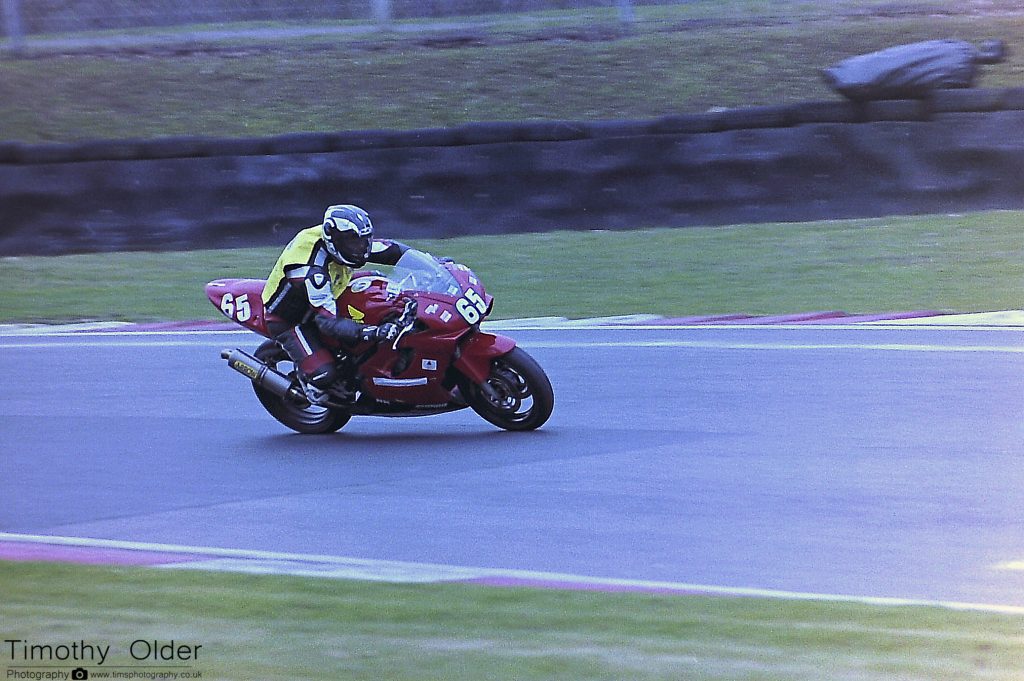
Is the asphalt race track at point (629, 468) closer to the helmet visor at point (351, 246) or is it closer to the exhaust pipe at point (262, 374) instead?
the exhaust pipe at point (262, 374)

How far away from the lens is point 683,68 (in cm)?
2228

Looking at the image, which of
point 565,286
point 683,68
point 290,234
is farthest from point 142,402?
point 683,68

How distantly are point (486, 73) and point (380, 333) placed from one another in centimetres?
1410

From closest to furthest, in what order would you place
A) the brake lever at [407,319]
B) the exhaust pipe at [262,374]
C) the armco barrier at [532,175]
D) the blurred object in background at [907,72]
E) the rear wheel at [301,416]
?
1. the brake lever at [407,319]
2. the exhaust pipe at [262,374]
3. the rear wheel at [301,416]
4. the armco barrier at [532,175]
5. the blurred object in background at [907,72]

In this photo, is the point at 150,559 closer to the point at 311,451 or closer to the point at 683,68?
the point at 311,451

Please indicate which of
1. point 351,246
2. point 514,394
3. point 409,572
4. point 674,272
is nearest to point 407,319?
point 351,246

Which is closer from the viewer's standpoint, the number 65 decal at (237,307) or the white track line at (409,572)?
the white track line at (409,572)

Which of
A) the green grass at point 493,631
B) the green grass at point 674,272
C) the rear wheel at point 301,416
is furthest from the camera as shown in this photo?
the green grass at point 674,272

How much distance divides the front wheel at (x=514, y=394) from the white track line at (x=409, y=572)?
8.78 feet

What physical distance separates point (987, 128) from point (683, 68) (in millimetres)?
6403

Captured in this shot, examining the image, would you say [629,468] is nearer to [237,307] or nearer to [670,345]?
[237,307]

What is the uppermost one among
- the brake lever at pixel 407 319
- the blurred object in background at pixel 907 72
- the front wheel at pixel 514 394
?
the brake lever at pixel 407 319

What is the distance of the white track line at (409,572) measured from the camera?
5.55 metres

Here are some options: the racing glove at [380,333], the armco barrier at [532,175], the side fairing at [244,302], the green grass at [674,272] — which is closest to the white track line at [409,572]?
the racing glove at [380,333]
